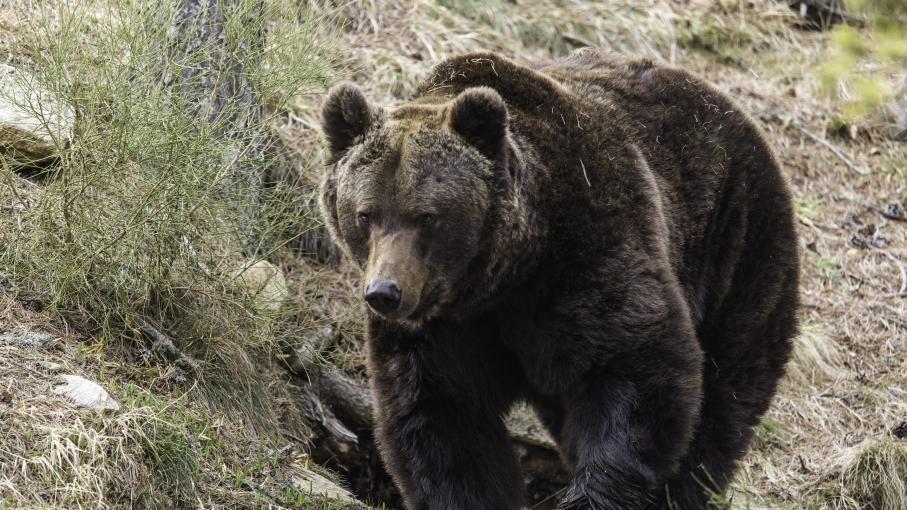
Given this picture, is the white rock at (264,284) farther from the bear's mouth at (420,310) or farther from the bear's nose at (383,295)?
the bear's nose at (383,295)

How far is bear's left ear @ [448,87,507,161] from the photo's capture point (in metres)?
4.89

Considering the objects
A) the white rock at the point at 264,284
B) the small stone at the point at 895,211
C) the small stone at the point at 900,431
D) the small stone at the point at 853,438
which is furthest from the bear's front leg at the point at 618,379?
the small stone at the point at 895,211

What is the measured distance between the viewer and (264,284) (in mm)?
6410

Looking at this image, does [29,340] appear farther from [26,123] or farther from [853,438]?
[853,438]

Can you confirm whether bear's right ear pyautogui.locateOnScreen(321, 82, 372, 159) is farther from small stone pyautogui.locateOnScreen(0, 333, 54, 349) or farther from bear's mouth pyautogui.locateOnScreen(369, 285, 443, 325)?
small stone pyautogui.locateOnScreen(0, 333, 54, 349)

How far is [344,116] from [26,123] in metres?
2.22

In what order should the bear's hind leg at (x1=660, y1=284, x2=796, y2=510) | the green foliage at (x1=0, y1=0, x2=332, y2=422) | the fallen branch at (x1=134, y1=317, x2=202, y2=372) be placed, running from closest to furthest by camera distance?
the green foliage at (x1=0, y1=0, x2=332, y2=422) → the fallen branch at (x1=134, y1=317, x2=202, y2=372) → the bear's hind leg at (x1=660, y1=284, x2=796, y2=510)

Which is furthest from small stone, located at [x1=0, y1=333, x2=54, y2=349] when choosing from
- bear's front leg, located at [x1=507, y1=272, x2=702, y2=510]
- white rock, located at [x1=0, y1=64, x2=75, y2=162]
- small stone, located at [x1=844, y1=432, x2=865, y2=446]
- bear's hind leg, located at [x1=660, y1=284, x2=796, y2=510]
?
small stone, located at [x1=844, y1=432, x2=865, y2=446]

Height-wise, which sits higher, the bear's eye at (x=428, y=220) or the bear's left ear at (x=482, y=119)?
the bear's left ear at (x=482, y=119)

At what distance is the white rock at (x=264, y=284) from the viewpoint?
20.9 feet

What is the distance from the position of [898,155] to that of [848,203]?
1.07 meters

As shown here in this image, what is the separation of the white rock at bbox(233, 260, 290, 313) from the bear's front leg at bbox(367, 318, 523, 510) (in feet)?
4.36

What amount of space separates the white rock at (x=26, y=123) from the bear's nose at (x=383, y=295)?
2339 millimetres

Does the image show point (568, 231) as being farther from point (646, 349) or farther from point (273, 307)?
point (273, 307)
